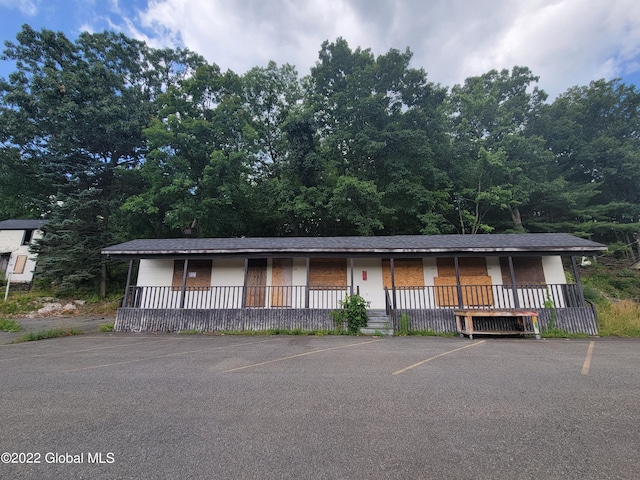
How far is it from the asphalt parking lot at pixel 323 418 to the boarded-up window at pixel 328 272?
6.38 meters

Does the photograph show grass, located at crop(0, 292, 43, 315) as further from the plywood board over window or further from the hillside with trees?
the plywood board over window

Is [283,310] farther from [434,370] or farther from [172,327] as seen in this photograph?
[434,370]

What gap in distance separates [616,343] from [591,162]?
22805 millimetres

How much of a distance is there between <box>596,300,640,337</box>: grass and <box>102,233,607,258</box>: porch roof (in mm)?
2367

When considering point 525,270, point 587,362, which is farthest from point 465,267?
point 587,362

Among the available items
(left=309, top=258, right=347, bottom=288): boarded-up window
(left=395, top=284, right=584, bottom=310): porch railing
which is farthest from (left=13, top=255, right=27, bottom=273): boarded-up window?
(left=395, top=284, right=584, bottom=310): porch railing

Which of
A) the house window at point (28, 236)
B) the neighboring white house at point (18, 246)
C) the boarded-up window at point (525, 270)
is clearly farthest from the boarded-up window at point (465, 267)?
the house window at point (28, 236)

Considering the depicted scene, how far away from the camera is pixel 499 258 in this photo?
1156 cm

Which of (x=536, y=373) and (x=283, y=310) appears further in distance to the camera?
(x=283, y=310)

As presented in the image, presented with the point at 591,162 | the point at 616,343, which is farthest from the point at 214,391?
the point at 591,162

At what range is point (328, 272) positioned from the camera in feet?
39.6

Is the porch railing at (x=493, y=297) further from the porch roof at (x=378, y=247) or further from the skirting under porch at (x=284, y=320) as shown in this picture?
the porch roof at (x=378, y=247)

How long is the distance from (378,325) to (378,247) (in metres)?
2.92

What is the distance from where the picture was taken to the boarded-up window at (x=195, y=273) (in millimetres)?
12167
